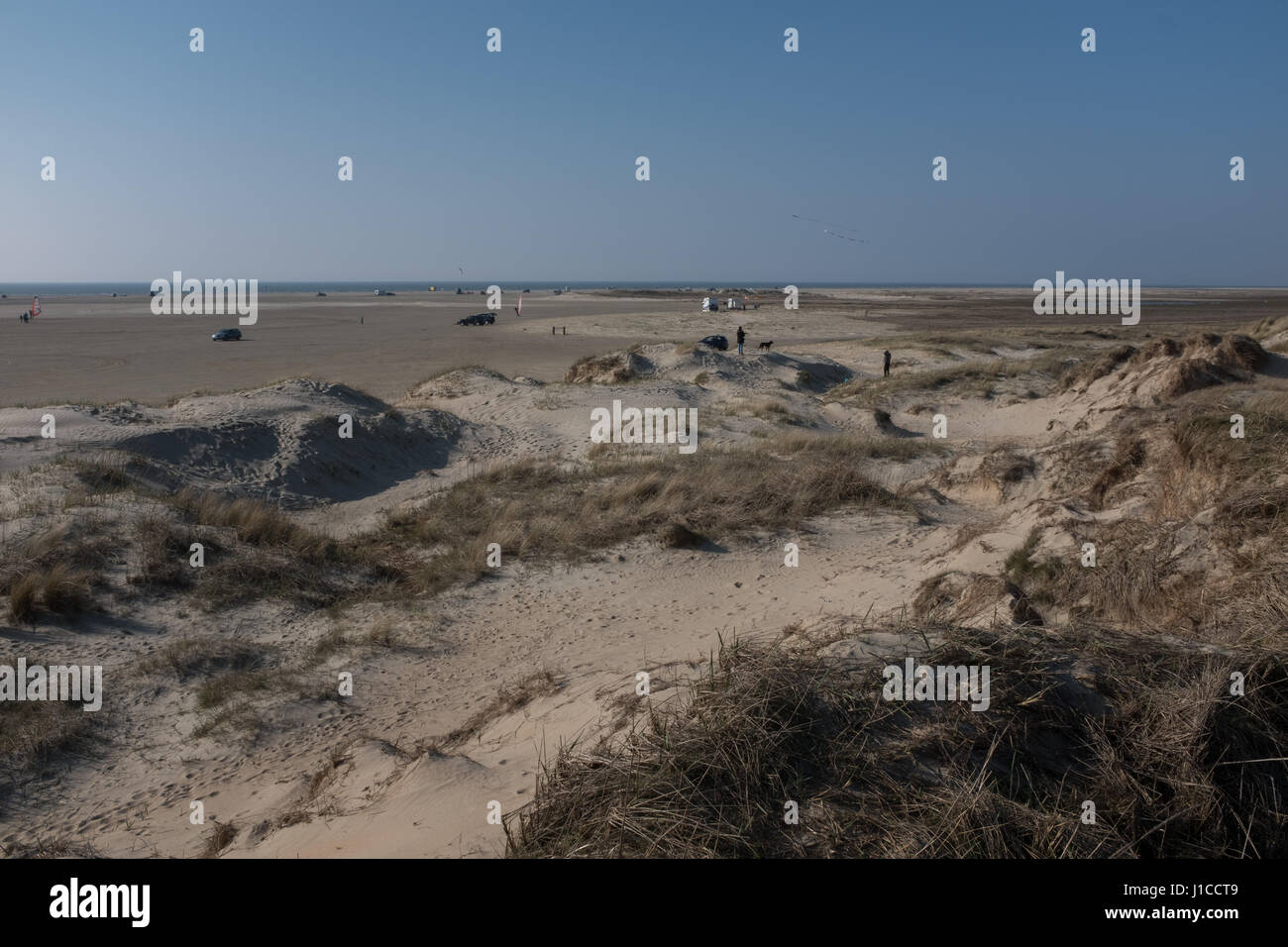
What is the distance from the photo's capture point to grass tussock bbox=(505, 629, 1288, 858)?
3848mm

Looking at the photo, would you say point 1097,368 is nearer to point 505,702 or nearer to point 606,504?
point 606,504

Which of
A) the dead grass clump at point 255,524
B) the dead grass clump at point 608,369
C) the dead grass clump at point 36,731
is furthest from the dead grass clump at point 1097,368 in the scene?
the dead grass clump at point 36,731

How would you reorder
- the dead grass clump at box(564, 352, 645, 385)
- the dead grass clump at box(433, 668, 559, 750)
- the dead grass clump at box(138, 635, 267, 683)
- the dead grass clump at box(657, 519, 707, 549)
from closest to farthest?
1. the dead grass clump at box(433, 668, 559, 750)
2. the dead grass clump at box(138, 635, 267, 683)
3. the dead grass clump at box(657, 519, 707, 549)
4. the dead grass clump at box(564, 352, 645, 385)

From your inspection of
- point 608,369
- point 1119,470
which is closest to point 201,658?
point 1119,470

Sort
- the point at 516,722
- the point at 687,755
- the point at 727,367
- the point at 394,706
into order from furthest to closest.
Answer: the point at 727,367 → the point at 394,706 → the point at 516,722 → the point at 687,755

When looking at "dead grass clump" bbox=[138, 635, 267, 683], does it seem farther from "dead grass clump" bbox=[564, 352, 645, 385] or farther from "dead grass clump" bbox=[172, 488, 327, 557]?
"dead grass clump" bbox=[564, 352, 645, 385]

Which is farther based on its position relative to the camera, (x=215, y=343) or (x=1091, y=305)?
(x=1091, y=305)

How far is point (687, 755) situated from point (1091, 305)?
353 ft

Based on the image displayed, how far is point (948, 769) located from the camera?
13.9ft

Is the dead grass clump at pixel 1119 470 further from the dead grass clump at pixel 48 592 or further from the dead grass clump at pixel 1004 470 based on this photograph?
the dead grass clump at pixel 48 592

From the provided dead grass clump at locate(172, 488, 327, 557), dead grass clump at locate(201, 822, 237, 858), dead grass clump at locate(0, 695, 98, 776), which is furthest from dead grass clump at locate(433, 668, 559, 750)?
dead grass clump at locate(172, 488, 327, 557)

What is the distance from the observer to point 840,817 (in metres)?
3.96
